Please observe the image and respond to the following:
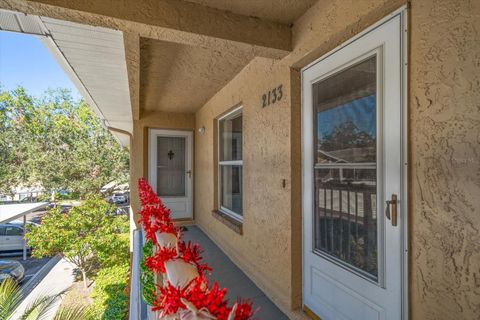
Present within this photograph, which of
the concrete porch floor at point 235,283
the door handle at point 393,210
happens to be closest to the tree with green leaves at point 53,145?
the concrete porch floor at point 235,283

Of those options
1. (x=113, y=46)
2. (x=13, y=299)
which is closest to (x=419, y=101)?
(x=113, y=46)

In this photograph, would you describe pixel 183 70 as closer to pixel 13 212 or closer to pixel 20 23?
pixel 20 23

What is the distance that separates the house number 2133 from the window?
37.0 inches

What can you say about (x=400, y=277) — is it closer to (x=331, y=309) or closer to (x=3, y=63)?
(x=331, y=309)

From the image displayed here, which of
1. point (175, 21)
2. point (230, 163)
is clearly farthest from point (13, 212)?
point (175, 21)

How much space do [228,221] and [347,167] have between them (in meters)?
2.20

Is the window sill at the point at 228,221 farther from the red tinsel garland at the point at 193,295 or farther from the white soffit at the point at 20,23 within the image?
the white soffit at the point at 20,23

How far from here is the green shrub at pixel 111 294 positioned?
6036 mm

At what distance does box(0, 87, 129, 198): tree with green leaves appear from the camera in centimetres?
1461

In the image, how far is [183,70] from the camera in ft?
10.5

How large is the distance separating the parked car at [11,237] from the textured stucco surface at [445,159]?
15456mm

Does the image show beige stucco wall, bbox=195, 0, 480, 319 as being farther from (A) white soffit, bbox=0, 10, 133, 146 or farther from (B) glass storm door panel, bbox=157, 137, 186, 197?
(B) glass storm door panel, bbox=157, 137, 186, 197

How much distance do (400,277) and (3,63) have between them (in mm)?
23443

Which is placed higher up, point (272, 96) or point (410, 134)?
point (272, 96)
